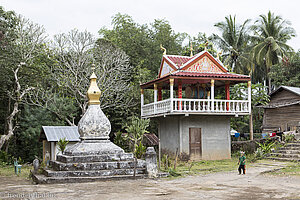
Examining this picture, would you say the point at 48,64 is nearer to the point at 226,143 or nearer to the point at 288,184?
the point at 226,143

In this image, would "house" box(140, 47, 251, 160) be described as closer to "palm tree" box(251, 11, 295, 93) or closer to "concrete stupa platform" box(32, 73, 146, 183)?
"concrete stupa platform" box(32, 73, 146, 183)

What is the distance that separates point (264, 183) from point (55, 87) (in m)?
18.4

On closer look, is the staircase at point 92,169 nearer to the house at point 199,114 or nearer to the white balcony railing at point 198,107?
the white balcony railing at point 198,107

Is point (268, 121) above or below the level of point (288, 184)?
above

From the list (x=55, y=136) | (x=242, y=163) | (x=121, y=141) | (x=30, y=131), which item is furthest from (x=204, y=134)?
(x=30, y=131)

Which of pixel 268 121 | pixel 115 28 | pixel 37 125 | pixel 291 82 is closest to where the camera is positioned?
pixel 37 125

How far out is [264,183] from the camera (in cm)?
1110

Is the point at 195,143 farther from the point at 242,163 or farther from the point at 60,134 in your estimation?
the point at 60,134

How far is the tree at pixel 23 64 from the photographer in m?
Answer: 22.8

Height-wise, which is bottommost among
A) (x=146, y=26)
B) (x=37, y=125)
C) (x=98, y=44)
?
(x=37, y=125)

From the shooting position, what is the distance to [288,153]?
17.5m

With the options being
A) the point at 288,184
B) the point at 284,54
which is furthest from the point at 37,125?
the point at 284,54

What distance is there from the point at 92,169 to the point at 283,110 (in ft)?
60.5

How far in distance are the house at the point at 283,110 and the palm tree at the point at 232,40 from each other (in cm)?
889
